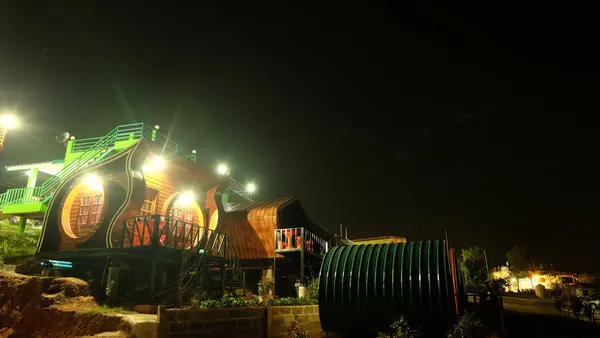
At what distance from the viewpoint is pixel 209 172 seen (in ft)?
72.4

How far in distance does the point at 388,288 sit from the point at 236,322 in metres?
5.07

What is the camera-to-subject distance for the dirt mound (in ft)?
40.3

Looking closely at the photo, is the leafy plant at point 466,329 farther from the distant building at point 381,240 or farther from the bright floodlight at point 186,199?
the distant building at point 381,240

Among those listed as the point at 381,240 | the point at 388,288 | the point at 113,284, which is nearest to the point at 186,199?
the point at 113,284

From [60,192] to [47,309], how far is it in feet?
23.5

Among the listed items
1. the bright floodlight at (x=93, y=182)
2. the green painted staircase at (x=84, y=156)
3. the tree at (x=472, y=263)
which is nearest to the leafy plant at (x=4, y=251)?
the green painted staircase at (x=84, y=156)

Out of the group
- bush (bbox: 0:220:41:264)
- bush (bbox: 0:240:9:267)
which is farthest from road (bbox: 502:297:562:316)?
bush (bbox: 0:240:9:267)

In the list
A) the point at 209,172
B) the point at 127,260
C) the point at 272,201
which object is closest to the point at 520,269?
the point at 272,201

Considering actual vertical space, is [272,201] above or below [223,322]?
above

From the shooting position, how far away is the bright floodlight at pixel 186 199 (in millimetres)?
20891

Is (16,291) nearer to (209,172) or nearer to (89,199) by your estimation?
(89,199)

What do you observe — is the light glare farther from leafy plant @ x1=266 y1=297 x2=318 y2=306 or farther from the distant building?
the distant building

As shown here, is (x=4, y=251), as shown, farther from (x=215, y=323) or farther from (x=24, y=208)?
(x=215, y=323)

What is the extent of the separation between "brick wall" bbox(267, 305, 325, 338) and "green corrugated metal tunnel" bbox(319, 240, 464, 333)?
35.9 inches
